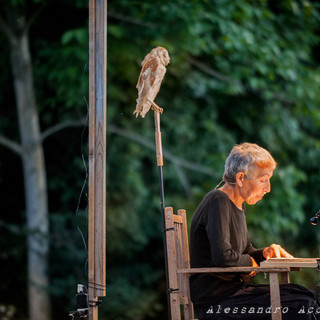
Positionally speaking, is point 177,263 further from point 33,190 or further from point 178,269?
point 33,190

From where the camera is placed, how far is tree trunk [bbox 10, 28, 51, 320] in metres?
7.07

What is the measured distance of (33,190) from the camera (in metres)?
7.12

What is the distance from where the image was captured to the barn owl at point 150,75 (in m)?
3.22

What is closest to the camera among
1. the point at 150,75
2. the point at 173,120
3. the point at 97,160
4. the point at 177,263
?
the point at 97,160

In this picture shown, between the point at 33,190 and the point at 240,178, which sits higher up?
the point at 33,190

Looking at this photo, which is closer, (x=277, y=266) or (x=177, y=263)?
(x=277, y=266)

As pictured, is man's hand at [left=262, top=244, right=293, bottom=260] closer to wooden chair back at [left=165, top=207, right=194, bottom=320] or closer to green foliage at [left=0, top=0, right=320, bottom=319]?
wooden chair back at [left=165, top=207, right=194, bottom=320]

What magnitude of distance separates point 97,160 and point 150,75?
597 mm

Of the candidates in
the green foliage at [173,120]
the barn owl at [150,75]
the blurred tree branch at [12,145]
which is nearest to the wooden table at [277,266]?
the barn owl at [150,75]

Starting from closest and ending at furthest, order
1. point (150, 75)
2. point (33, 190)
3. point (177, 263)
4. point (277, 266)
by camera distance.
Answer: point (277, 266) < point (177, 263) < point (150, 75) < point (33, 190)

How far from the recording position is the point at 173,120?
26.0 ft

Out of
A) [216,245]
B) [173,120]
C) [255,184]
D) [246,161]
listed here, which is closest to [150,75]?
[246,161]

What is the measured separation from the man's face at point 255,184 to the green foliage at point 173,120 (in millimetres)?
3428

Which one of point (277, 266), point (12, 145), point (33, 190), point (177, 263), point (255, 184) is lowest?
point (277, 266)
